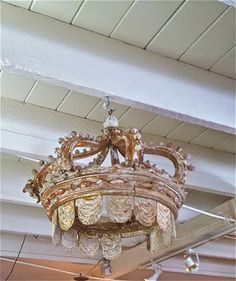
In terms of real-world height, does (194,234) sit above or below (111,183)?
above

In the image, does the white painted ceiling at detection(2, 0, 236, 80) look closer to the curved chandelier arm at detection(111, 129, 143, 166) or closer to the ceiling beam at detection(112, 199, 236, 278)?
the curved chandelier arm at detection(111, 129, 143, 166)

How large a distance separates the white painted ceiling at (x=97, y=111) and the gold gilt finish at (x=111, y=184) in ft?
2.64

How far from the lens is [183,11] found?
228 cm

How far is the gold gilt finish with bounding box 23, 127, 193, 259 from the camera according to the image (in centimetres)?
196

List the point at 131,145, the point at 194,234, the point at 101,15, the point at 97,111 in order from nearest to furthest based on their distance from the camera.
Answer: the point at 131,145 < the point at 101,15 < the point at 97,111 < the point at 194,234

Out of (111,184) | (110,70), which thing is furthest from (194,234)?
(111,184)

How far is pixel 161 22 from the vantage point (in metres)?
2.33

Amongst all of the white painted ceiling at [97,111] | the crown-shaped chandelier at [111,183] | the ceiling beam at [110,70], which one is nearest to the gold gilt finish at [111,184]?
the crown-shaped chandelier at [111,183]

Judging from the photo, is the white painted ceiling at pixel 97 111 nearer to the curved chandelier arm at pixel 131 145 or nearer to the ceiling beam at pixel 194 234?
the ceiling beam at pixel 194 234

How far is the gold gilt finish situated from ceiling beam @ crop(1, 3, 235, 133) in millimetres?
364

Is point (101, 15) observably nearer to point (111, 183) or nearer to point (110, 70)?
point (110, 70)

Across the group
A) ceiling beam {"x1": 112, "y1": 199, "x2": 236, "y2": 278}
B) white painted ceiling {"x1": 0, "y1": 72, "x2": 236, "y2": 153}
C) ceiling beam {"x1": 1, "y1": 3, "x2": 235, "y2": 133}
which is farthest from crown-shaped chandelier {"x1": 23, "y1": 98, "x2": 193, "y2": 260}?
ceiling beam {"x1": 112, "y1": 199, "x2": 236, "y2": 278}

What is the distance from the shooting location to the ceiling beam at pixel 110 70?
216cm

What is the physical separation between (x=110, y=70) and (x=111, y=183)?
0.65m
